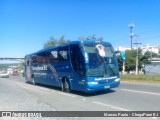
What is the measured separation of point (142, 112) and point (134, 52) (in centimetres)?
8057

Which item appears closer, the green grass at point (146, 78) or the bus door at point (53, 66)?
the bus door at point (53, 66)

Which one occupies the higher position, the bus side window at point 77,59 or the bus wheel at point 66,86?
the bus side window at point 77,59

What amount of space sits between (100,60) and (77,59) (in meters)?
1.30

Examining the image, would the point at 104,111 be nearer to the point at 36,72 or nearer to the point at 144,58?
the point at 36,72

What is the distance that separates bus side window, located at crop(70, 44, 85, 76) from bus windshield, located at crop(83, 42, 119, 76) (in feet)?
1.28

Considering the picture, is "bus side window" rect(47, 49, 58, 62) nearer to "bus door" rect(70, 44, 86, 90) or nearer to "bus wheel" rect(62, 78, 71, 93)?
"bus wheel" rect(62, 78, 71, 93)

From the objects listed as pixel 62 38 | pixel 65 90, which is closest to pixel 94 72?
pixel 65 90

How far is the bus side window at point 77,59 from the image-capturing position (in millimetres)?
14398

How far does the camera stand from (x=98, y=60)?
14469 millimetres

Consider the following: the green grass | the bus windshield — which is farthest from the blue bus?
the green grass

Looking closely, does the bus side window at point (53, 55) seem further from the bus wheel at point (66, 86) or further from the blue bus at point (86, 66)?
the bus wheel at point (66, 86)

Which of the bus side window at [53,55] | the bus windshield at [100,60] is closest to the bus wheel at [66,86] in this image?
the bus side window at [53,55]

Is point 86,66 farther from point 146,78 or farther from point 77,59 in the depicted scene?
point 146,78

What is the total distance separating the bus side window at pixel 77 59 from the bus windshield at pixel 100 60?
39cm
